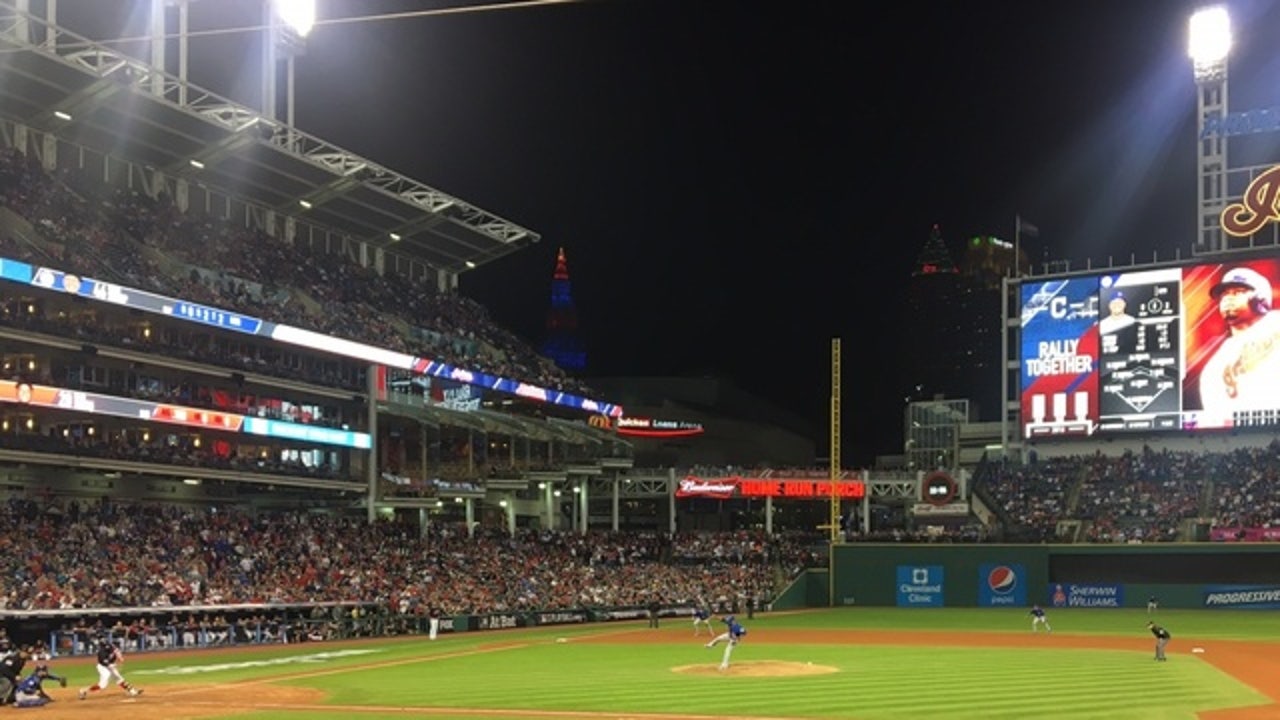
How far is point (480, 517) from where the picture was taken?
3123 inches

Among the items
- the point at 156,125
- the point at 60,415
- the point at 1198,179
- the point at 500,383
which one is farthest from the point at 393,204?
the point at 1198,179

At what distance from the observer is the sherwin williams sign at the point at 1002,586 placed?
6619cm

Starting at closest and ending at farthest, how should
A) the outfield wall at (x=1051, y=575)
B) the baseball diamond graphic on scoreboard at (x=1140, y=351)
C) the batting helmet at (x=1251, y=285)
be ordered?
1. the outfield wall at (x=1051, y=575)
2. the batting helmet at (x=1251, y=285)
3. the baseball diamond graphic on scoreboard at (x=1140, y=351)

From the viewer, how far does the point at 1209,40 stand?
6650cm

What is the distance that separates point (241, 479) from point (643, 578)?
23491 millimetres

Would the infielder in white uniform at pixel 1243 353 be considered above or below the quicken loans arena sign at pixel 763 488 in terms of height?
above

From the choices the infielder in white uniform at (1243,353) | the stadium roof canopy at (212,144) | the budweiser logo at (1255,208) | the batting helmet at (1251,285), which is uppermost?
the stadium roof canopy at (212,144)

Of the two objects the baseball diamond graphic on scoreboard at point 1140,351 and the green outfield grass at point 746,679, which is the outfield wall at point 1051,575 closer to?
the baseball diamond graphic on scoreboard at point 1140,351

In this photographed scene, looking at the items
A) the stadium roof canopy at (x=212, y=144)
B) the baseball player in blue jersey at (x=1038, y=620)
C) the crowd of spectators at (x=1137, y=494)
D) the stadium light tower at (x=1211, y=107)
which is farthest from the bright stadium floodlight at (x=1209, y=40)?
the stadium roof canopy at (x=212, y=144)

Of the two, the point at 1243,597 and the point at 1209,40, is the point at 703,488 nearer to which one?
the point at 1243,597

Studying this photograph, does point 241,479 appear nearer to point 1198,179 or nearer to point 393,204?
point 393,204

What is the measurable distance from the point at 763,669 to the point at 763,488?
5015 centimetres

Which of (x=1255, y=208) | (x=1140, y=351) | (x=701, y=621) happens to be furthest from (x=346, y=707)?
(x=1255, y=208)

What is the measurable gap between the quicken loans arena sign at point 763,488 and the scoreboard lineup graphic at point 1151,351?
57.1 ft
